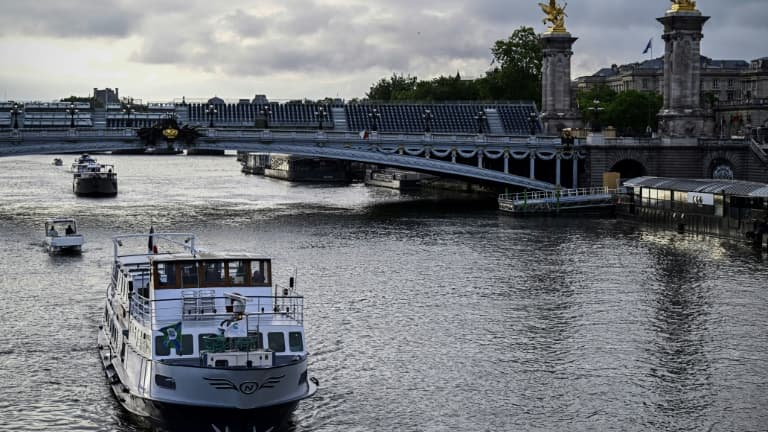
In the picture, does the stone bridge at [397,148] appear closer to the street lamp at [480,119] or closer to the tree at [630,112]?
the street lamp at [480,119]

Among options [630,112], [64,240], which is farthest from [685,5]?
[64,240]

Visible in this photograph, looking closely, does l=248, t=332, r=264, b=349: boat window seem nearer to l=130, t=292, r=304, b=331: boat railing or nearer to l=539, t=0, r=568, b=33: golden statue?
l=130, t=292, r=304, b=331: boat railing

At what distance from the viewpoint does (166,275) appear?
132ft

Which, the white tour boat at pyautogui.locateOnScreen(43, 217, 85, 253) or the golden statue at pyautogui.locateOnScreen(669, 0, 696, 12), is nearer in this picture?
the white tour boat at pyautogui.locateOnScreen(43, 217, 85, 253)

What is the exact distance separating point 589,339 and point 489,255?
995 inches

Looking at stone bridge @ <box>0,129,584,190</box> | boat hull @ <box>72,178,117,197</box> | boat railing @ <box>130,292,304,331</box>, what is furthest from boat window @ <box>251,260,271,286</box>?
boat hull @ <box>72,178,117,197</box>

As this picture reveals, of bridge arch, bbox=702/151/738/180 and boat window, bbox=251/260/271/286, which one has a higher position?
bridge arch, bbox=702/151/738/180

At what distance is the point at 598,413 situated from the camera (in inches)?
1593

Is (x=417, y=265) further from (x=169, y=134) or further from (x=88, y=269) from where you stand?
(x=169, y=134)

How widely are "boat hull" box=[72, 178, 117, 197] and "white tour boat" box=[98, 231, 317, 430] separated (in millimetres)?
89756

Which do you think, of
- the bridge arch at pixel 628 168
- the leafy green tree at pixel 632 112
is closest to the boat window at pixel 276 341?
the bridge arch at pixel 628 168

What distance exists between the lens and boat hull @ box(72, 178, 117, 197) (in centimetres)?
12988

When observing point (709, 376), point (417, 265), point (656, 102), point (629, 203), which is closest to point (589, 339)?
point (709, 376)

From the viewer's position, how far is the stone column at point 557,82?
5148 inches
